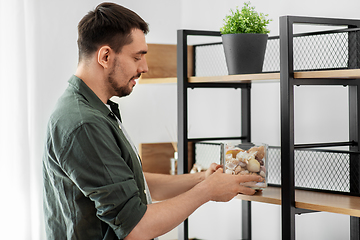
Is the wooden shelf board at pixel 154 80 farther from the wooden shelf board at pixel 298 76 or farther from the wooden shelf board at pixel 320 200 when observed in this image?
the wooden shelf board at pixel 320 200

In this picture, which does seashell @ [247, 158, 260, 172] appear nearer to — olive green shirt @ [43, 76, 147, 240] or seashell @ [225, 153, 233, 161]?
seashell @ [225, 153, 233, 161]

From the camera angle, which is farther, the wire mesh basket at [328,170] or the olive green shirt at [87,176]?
the wire mesh basket at [328,170]

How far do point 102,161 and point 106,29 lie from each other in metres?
0.36

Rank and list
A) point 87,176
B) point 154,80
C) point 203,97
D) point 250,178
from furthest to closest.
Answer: point 203,97 → point 154,80 → point 250,178 → point 87,176

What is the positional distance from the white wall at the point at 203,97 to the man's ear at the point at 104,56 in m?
1.00

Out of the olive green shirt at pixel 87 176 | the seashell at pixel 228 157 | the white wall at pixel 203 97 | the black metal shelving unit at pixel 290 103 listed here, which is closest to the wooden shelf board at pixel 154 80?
the white wall at pixel 203 97

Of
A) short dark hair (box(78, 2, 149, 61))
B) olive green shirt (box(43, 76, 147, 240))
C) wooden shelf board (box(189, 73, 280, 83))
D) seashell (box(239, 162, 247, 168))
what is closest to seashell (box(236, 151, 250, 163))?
seashell (box(239, 162, 247, 168))

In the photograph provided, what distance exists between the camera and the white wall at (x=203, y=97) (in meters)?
1.85

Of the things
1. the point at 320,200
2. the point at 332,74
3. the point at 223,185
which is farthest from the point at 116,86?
the point at 320,200

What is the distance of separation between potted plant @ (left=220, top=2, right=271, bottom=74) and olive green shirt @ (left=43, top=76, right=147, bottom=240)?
0.58 metres

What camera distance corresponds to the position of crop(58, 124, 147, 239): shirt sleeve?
3.52ft

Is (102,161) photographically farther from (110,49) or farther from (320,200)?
(320,200)

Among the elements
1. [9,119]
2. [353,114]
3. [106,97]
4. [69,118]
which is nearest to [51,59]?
[9,119]

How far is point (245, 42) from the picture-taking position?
157cm
